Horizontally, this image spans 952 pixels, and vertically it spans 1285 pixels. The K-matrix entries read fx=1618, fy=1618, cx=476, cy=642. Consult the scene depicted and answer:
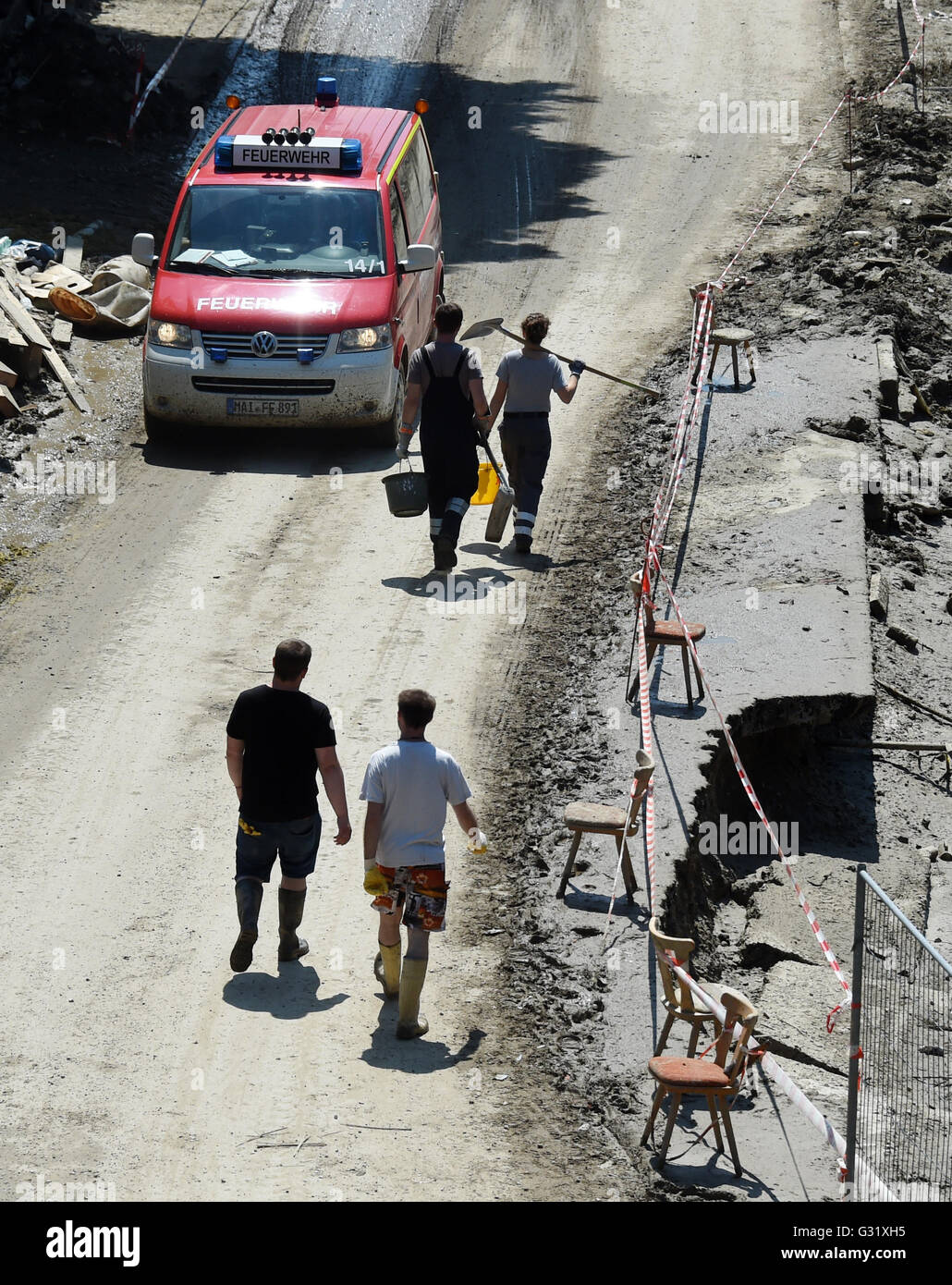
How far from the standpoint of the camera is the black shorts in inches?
304

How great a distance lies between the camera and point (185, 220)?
605 inches

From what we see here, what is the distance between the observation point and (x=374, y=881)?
7.36 metres

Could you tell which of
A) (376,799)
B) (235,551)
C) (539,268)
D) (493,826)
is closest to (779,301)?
(539,268)

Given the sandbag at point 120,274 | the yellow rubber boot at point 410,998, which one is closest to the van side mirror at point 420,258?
the sandbag at point 120,274

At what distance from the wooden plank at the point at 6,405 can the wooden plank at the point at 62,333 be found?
154 centimetres

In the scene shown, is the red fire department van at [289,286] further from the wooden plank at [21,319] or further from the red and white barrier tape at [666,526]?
the red and white barrier tape at [666,526]

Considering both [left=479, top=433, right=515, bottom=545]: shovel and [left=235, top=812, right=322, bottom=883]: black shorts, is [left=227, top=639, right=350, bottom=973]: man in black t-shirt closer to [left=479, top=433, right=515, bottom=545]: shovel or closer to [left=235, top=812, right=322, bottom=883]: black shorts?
[left=235, top=812, right=322, bottom=883]: black shorts

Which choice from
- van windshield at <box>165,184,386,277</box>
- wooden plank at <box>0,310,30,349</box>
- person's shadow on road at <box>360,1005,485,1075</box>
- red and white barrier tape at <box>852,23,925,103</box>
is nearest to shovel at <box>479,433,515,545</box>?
van windshield at <box>165,184,386,277</box>

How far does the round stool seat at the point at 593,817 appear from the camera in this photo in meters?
8.48

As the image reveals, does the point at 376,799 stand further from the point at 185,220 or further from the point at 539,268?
the point at 539,268

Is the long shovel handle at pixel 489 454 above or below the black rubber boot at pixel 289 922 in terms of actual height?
above

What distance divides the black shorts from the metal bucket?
4931 millimetres

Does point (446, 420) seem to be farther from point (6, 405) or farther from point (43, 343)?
point (43, 343)

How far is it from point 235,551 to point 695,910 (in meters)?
5.55
